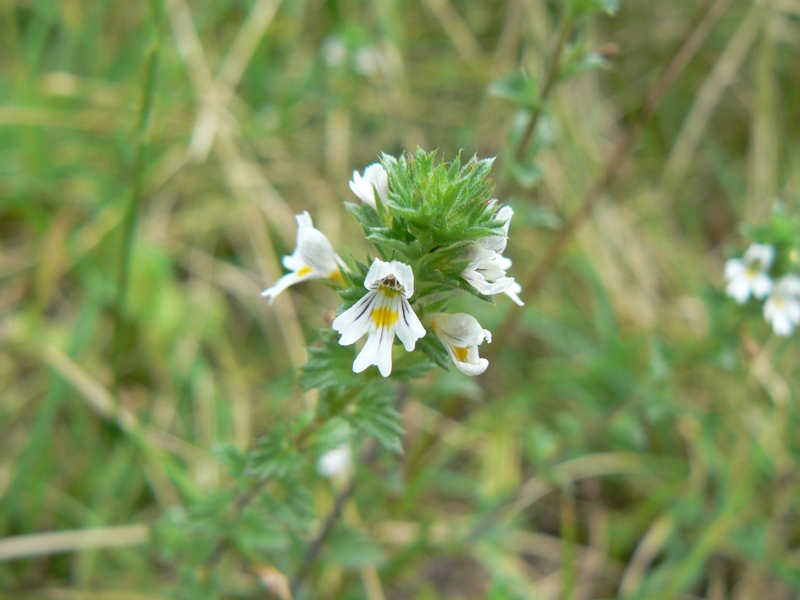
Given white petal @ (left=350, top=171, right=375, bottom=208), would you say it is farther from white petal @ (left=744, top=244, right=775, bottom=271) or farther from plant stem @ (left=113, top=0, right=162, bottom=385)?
white petal @ (left=744, top=244, right=775, bottom=271)

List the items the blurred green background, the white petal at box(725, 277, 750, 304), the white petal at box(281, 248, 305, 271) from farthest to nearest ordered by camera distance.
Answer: the blurred green background
the white petal at box(725, 277, 750, 304)
the white petal at box(281, 248, 305, 271)

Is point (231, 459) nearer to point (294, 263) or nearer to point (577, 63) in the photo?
point (294, 263)

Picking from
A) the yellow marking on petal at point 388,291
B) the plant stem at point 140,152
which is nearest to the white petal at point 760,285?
the yellow marking on petal at point 388,291

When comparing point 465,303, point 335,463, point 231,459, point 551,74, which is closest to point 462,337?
point 231,459

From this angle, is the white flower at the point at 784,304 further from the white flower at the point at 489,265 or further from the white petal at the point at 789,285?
the white flower at the point at 489,265

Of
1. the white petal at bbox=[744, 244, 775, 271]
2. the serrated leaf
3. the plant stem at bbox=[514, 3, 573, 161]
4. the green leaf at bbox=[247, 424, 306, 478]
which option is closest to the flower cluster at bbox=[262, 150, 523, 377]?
the green leaf at bbox=[247, 424, 306, 478]

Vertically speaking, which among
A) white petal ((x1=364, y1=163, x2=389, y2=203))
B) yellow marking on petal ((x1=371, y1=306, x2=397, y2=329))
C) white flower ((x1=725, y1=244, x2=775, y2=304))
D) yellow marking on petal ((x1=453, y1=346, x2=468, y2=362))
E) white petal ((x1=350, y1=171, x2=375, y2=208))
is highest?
white flower ((x1=725, y1=244, x2=775, y2=304))

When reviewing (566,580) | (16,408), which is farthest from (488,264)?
(16,408)

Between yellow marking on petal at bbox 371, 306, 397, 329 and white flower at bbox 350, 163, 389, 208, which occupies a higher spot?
white flower at bbox 350, 163, 389, 208
